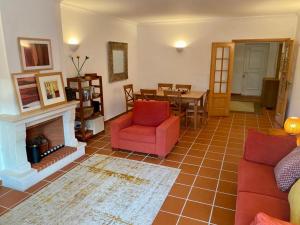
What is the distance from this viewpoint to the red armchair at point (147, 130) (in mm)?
3729

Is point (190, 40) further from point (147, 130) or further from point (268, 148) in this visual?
point (268, 148)

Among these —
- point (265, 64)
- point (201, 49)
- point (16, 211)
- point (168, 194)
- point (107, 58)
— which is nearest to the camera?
point (16, 211)

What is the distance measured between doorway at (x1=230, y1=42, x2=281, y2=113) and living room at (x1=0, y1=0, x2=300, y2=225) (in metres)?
2.42

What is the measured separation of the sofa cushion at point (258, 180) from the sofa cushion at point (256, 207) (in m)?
0.09

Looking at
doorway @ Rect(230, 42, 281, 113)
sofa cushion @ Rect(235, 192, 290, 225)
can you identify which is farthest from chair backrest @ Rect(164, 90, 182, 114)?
doorway @ Rect(230, 42, 281, 113)

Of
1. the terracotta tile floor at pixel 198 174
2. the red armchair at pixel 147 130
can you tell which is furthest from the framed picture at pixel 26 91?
the red armchair at pixel 147 130

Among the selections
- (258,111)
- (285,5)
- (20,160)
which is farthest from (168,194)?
(258,111)

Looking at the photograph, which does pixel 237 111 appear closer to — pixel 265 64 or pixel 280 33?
pixel 280 33

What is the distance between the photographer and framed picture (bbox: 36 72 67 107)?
3.24m

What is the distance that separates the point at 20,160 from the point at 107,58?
339 centimetres

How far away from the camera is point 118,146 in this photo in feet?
13.3

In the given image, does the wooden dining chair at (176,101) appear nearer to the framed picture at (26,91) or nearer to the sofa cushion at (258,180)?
the sofa cushion at (258,180)

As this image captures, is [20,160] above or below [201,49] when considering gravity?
below

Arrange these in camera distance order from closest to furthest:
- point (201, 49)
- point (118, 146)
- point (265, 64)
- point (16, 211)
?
1. point (16, 211)
2. point (118, 146)
3. point (201, 49)
4. point (265, 64)
